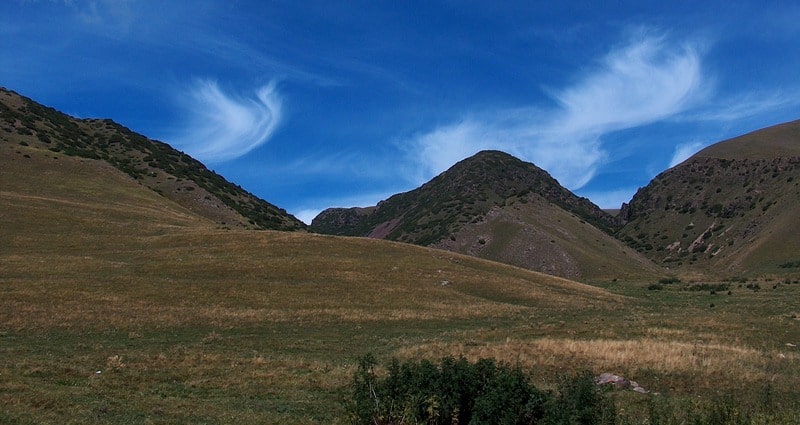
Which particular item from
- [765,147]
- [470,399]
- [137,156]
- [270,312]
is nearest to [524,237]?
[137,156]

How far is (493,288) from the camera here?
54500 mm

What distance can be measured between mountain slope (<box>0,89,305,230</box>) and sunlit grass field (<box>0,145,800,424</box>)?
1149 inches

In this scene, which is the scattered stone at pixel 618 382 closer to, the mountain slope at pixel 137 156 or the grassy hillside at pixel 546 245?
the mountain slope at pixel 137 156

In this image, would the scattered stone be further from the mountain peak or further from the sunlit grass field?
the mountain peak

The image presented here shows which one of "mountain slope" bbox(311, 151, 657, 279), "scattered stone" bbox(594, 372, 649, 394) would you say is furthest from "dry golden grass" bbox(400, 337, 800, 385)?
"mountain slope" bbox(311, 151, 657, 279)

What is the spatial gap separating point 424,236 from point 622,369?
133m

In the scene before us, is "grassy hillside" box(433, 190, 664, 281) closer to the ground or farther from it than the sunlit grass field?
farther from it

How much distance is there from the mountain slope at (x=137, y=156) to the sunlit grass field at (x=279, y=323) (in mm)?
29181

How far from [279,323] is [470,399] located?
23344mm

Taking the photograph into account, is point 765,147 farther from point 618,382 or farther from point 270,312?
point 618,382

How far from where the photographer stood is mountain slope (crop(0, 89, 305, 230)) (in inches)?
4028

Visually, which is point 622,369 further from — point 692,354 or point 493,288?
point 493,288

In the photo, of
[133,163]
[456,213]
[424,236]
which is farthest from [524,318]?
[456,213]

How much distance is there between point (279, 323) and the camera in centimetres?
3459
